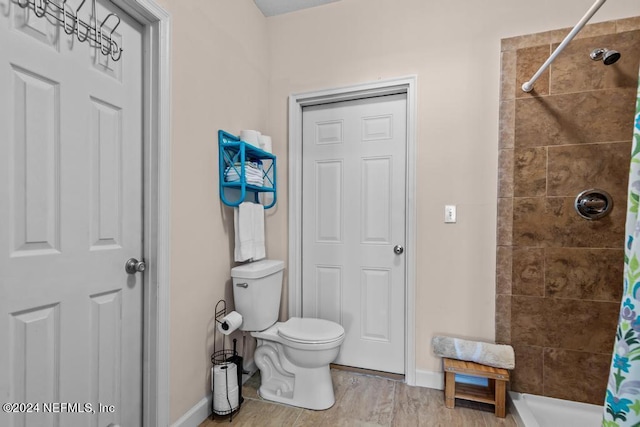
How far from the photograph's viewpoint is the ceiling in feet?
7.00

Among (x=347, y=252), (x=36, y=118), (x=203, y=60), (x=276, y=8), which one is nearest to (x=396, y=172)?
(x=347, y=252)

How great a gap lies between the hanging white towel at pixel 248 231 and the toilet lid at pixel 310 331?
0.47 m

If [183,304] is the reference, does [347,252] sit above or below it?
above

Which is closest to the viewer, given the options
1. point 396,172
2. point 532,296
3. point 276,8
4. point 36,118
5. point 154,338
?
point 36,118

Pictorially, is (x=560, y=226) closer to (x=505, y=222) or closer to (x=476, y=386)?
(x=505, y=222)

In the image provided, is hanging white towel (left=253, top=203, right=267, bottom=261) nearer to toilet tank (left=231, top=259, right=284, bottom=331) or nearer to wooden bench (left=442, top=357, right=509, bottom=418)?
toilet tank (left=231, top=259, right=284, bottom=331)

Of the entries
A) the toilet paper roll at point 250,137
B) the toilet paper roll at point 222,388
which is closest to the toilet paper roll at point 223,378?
the toilet paper roll at point 222,388

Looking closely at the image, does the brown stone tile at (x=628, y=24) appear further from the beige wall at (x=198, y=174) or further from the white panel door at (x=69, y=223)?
the white panel door at (x=69, y=223)

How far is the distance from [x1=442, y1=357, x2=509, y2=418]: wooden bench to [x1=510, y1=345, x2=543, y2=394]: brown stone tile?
12 cm

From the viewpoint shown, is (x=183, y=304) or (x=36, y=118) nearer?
(x=36, y=118)

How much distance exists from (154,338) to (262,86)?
5.73ft

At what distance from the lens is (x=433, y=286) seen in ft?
6.35

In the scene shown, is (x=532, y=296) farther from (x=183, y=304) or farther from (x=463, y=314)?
(x=183, y=304)

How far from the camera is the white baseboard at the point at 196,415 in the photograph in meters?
1.46
